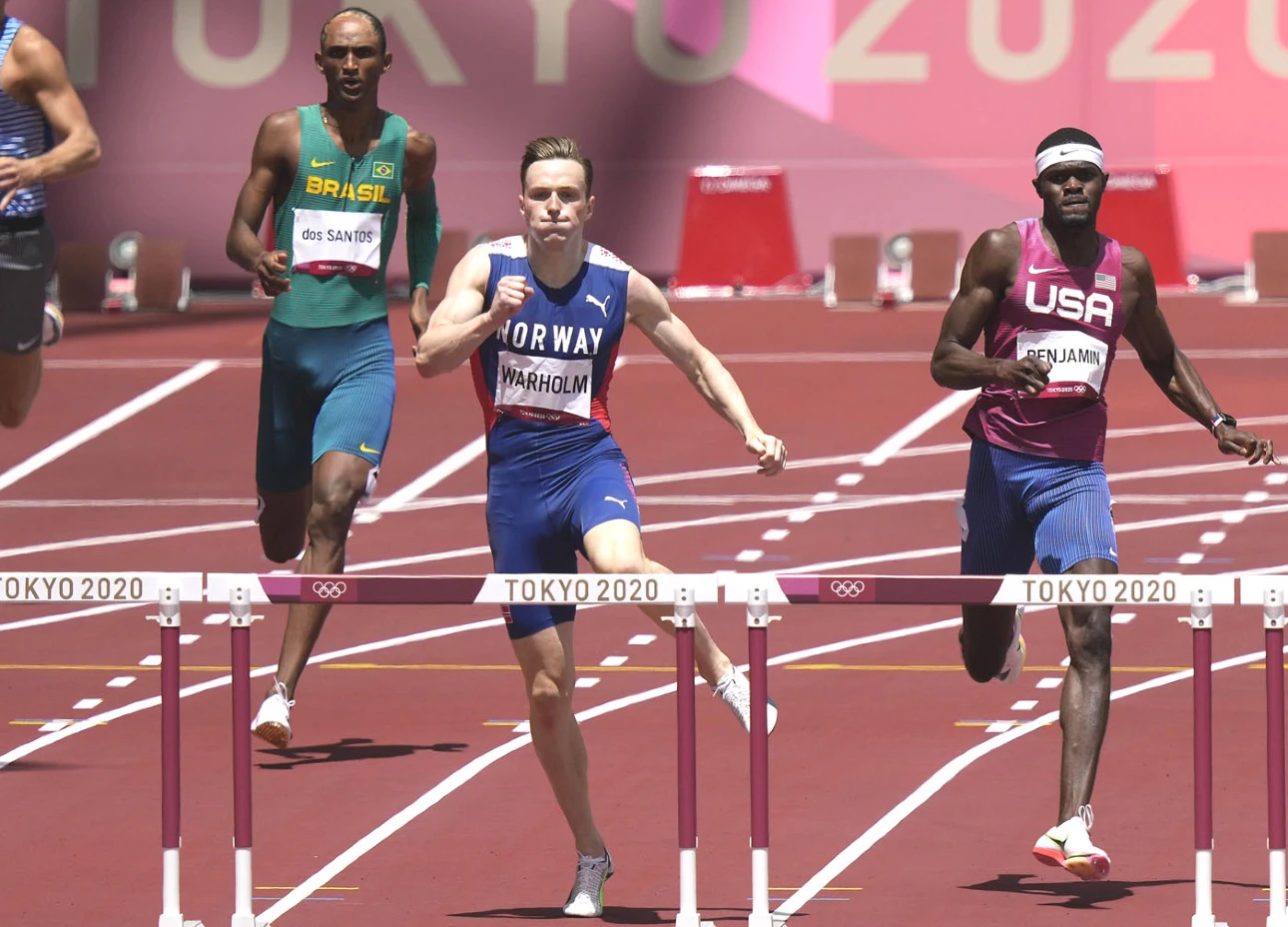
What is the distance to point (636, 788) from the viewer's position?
360 inches

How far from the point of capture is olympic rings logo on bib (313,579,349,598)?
7.04 m

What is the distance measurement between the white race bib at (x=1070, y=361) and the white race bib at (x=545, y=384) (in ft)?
4.83

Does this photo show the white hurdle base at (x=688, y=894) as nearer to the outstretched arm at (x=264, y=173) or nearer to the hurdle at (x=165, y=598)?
the hurdle at (x=165, y=598)

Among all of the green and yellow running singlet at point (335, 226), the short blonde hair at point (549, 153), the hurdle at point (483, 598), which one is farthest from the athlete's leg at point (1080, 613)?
the green and yellow running singlet at point (335, 226)

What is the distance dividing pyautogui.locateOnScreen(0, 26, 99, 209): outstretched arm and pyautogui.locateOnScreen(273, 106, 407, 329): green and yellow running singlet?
1.01 meters

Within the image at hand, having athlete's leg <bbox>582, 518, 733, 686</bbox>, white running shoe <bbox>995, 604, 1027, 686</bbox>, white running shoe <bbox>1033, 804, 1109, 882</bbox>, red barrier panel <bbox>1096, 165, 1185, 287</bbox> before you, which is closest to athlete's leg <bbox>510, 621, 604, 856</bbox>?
athlete's leg <bbox>582, 518, 733, 686</bbox>

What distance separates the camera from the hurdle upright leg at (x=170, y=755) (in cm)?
696

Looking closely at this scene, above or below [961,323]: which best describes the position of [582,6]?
above

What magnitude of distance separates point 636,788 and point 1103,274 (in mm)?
2370

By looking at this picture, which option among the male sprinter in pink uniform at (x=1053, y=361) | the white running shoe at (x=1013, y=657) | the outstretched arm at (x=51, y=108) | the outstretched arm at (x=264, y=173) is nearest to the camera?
the male sprinter in pink uniform at (x=1053, y=361)

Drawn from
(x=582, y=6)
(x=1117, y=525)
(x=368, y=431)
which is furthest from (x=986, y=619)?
(x=582, y=6)

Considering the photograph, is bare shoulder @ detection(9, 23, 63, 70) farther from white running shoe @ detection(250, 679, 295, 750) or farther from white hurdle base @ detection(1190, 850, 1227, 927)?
white hurdle base @ detection(1190, 850, 1227, 927)

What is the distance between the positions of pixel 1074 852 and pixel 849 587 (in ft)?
3.68

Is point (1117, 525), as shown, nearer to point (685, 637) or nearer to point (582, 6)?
point (685, 637)
